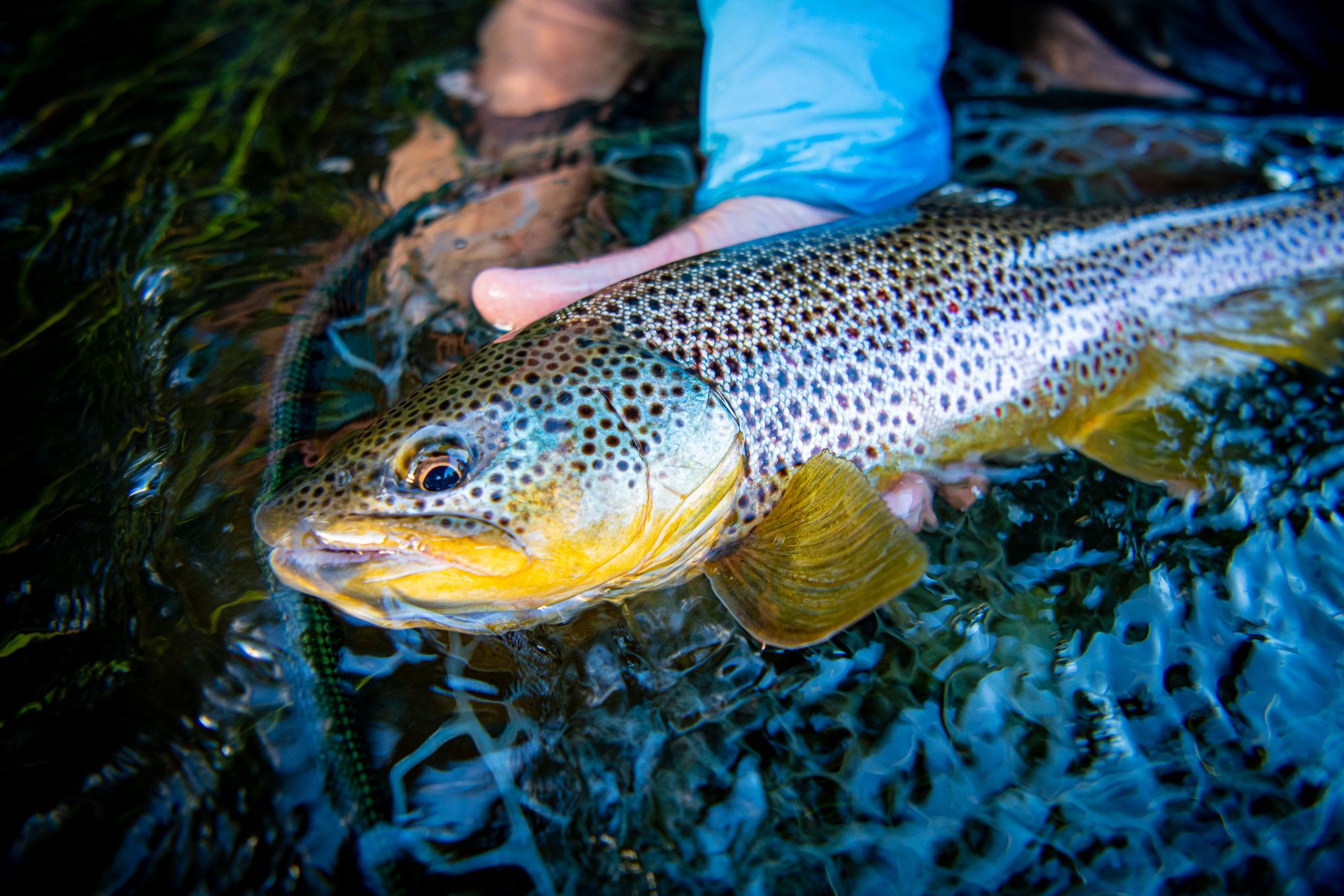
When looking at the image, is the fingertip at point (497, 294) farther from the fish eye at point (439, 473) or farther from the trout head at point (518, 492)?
the fish eye at point (439, 473)

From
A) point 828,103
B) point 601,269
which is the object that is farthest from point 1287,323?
point 601,269

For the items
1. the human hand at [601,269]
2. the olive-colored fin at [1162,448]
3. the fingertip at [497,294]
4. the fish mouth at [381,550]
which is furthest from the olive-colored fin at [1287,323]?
the fish mouth at [381,550]

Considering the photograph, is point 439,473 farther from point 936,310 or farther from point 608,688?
point 936,310

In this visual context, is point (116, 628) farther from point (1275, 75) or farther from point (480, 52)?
point (1275, 75)

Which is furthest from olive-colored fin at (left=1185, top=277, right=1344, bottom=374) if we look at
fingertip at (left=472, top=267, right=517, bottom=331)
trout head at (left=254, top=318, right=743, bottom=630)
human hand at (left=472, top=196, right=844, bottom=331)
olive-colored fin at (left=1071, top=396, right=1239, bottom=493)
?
fingertip at (left=472, top=267, right=517, bottom=331)

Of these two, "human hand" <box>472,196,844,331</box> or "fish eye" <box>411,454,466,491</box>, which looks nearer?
"fish eye" <box>411,454,466,491</box>

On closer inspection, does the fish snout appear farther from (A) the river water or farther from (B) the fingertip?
(B) the fingertip
